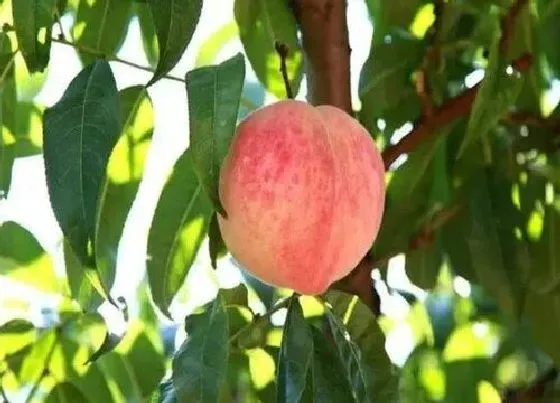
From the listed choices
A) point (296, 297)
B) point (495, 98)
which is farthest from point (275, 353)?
point (495, 98)

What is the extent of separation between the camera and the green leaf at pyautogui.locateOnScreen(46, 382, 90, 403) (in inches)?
25.8

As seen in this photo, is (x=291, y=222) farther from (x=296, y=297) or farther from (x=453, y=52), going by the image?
(x=453, y=52)

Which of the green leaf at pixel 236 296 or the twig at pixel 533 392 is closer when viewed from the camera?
the green leaf at pixel 236 296

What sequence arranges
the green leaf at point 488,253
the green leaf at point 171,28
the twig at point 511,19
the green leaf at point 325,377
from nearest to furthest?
1. the green leaf at point 171,28
2. the green leaf at point 325,377
3. the twig at point 511,19
4. the green leaf at point 488,253

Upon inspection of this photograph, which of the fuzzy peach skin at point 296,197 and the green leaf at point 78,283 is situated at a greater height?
the fuzzy peach skin at point 296,197

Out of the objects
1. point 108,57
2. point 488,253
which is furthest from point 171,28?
point 488,253

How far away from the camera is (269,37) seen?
68 centimetres

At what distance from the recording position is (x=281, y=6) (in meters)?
0.67

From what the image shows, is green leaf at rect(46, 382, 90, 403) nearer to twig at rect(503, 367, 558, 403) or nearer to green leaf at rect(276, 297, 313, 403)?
green leaf at rect(276, 297, 313, 403)

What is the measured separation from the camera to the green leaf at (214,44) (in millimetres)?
758

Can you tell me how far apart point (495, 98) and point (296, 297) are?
0.54 feet

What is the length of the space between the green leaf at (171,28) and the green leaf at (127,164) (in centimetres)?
13

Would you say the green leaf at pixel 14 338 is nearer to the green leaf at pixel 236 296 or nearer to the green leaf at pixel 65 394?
the green leaf at pixel 65 394

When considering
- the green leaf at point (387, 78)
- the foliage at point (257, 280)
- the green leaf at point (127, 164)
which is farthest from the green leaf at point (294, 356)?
the green leaf at point (387, 78)
